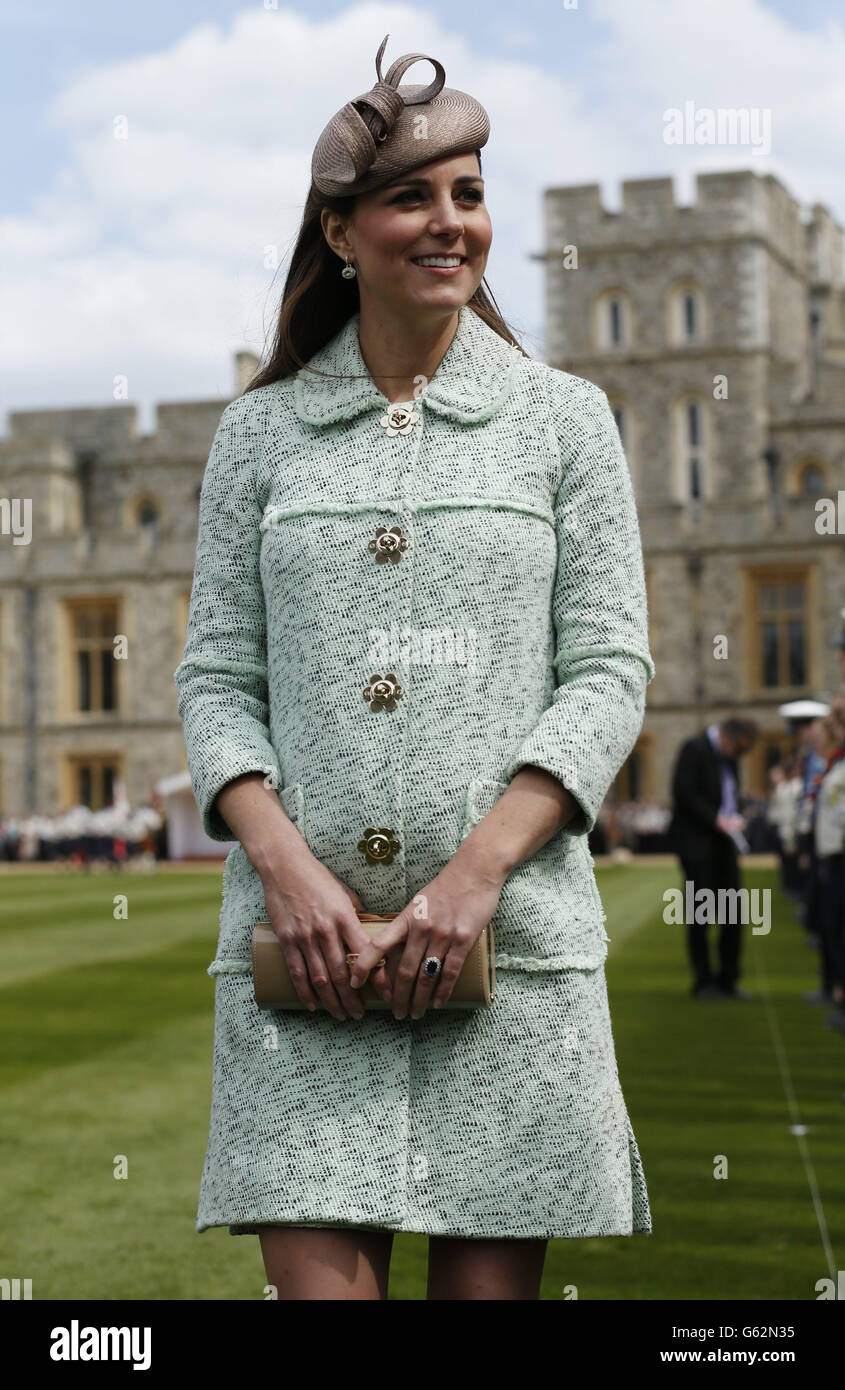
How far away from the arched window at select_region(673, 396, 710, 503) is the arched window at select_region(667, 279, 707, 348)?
143 centimetres

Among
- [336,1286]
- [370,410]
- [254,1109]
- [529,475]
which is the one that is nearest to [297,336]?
[370,410]

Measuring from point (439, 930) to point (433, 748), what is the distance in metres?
0.22

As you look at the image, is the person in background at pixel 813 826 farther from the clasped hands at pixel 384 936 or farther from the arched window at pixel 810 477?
the arched window at pixel 810 477

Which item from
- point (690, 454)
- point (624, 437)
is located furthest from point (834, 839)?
point (690, 454)

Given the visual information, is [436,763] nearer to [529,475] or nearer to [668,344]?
[529,475]

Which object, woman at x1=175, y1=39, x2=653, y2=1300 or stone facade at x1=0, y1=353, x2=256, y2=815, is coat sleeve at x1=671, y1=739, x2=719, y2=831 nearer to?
woman at x1=175, y1=39, x2=653, y2=1300

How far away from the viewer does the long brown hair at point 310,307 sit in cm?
230

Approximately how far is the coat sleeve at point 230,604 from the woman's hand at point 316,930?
0.21m

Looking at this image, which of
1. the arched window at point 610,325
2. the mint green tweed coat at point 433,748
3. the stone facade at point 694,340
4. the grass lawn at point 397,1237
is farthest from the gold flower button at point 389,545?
the arched window at point 610,325

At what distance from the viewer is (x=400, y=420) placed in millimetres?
2168

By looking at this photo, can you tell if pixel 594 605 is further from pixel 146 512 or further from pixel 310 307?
pixel 146 512
